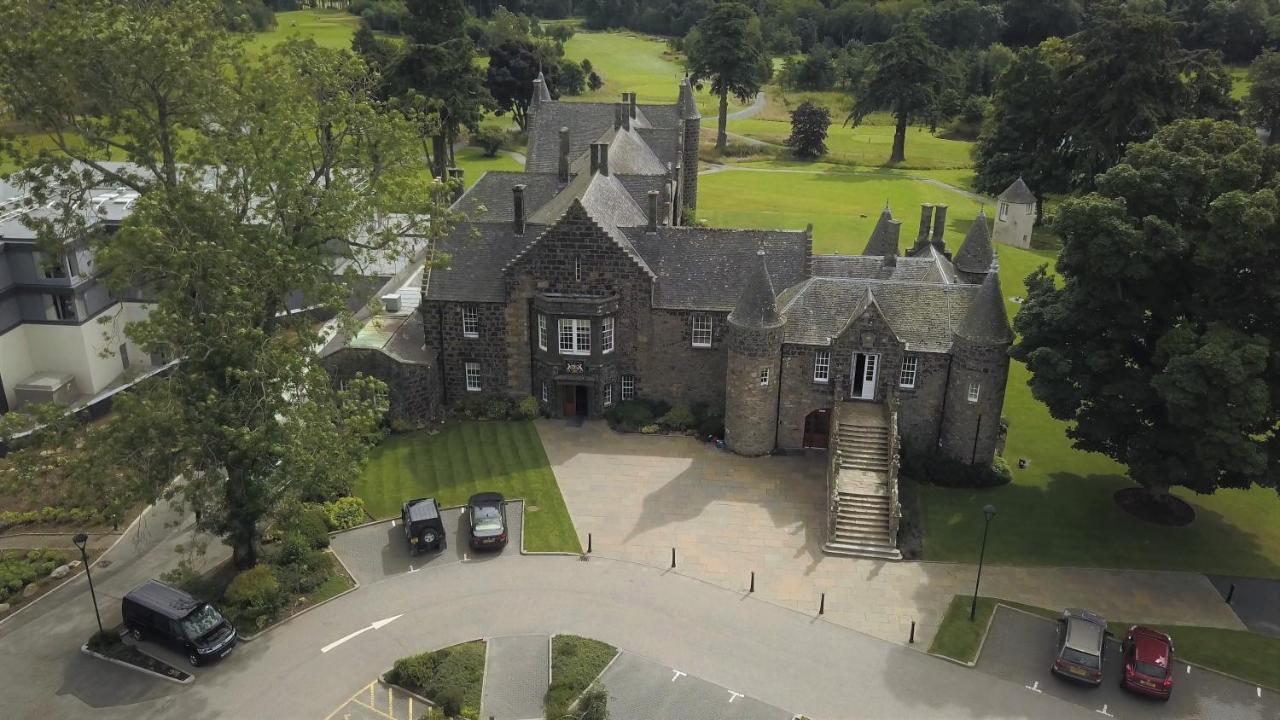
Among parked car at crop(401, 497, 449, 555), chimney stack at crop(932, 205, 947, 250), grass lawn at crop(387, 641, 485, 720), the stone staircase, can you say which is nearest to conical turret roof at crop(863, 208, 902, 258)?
chimney stack at crop(932, 205, 947, 250)

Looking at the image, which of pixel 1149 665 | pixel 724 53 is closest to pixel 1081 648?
pixel 1149 665

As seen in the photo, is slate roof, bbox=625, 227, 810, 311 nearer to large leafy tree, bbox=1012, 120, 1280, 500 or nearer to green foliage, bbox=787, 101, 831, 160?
large leafy tree, bbox=1012, 120, 1280, 500

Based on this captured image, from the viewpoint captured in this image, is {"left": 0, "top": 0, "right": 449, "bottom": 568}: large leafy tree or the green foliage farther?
the green foliage

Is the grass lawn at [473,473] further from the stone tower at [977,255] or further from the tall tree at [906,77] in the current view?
the tall tree at [906,77]

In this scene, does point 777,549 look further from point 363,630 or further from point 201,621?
point 201,621

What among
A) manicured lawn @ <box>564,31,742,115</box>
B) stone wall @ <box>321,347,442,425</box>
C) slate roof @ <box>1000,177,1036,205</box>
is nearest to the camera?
stone wall @ <box>321,347,442,425</box>

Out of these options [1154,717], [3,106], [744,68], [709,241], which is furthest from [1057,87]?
[3,106]

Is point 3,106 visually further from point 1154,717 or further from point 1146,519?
point 1146,519
